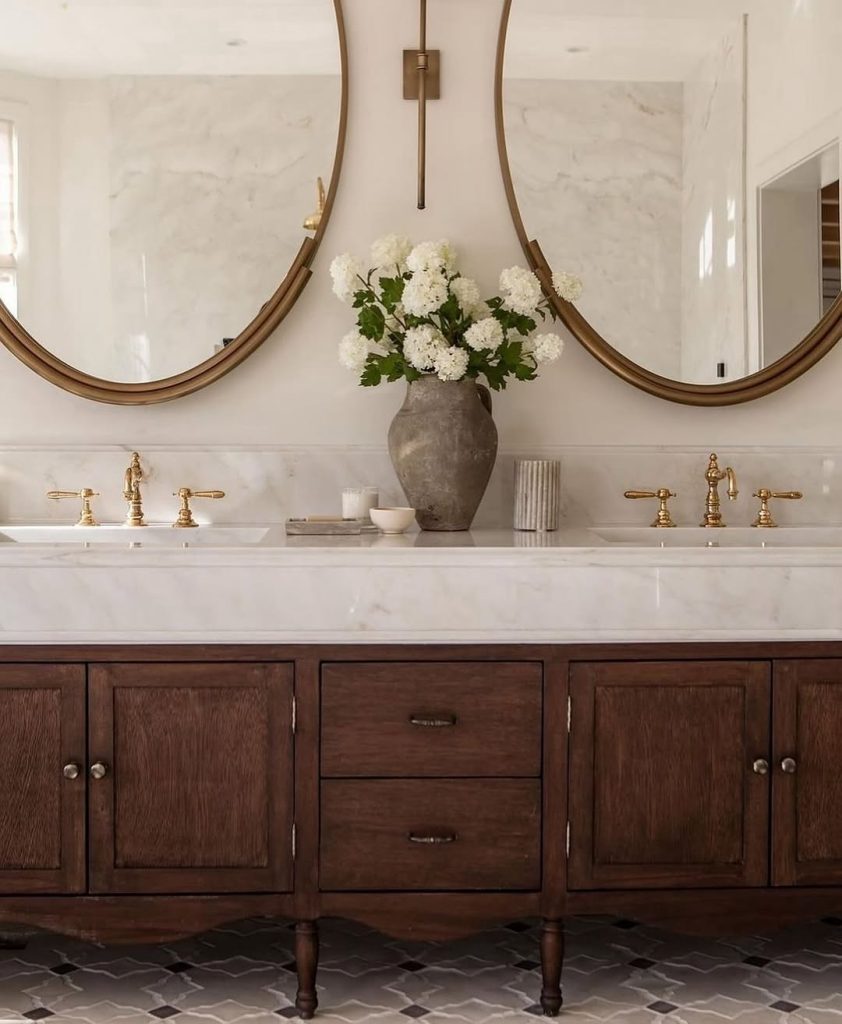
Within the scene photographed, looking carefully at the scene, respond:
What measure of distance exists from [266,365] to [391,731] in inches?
37.0

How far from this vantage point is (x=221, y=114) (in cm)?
254

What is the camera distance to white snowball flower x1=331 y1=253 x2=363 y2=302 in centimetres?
242

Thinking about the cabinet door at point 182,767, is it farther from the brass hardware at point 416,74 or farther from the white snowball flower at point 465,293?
the brass hardware at point 416,74

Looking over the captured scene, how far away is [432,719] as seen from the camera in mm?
2037

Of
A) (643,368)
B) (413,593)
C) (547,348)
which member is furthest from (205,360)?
(643,368)

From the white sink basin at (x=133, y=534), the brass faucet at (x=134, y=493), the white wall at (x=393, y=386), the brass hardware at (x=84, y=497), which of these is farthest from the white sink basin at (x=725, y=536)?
the brass hardware at (x=84, y=497)

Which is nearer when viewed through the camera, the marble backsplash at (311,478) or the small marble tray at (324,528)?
the small marble tray at (324,528)

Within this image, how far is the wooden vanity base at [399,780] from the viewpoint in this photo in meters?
2.03

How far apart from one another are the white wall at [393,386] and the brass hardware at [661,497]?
0.09 m

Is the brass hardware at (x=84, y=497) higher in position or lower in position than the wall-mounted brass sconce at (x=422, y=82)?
lower

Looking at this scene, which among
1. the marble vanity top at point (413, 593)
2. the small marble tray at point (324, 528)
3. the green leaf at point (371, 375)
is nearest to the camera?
the marble vanity top at point (413, 593)

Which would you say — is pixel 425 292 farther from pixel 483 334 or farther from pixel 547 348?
pixel 547 348

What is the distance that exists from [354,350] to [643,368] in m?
0.65

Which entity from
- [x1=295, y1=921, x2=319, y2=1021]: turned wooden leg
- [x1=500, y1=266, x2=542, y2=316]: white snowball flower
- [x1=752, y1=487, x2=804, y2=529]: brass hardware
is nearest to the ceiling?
[x1=500, y1=266, x2=542, y2=316]: white snowball flower
